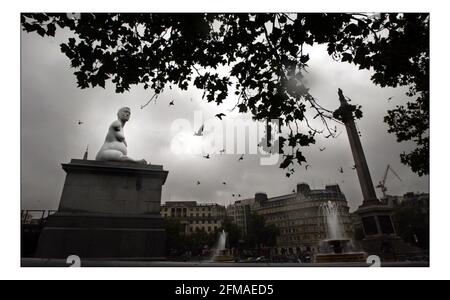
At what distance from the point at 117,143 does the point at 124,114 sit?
905 millimetres

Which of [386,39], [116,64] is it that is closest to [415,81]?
[386,39]

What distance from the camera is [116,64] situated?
168 inches

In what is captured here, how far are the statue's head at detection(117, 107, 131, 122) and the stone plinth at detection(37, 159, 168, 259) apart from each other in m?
1.47

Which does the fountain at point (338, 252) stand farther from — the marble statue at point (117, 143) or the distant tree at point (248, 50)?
the marble statue at point (117, 143)

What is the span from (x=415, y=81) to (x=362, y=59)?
1.10 meters

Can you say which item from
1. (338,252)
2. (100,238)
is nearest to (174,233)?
(338,252)

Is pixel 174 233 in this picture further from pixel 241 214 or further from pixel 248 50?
pixel 248 50

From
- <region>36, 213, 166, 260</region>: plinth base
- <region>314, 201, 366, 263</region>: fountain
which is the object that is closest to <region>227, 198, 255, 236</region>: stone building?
<region>314, 201, 366, 263</region>: fountain

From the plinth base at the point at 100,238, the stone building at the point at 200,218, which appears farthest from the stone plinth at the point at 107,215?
the stone building at the point at 200,218

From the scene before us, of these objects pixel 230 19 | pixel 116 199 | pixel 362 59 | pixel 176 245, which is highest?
pixel 230 19

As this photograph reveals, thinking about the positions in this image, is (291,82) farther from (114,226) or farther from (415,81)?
(114,226)

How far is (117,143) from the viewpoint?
290 inches

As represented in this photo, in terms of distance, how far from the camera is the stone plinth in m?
5.82
